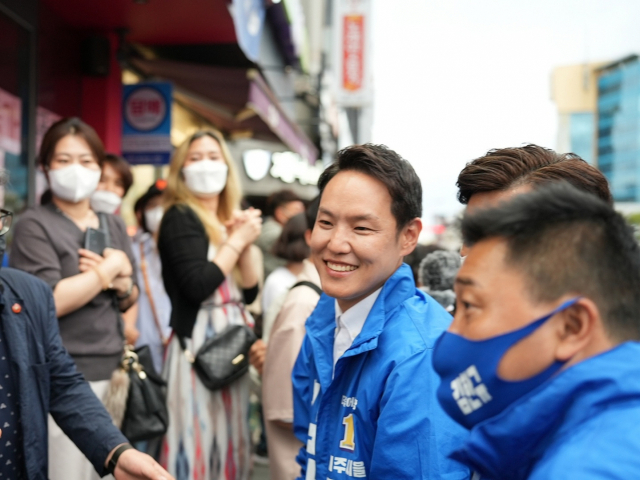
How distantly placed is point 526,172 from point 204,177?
2.19 metres

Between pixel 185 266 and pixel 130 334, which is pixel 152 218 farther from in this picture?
pixel 185 266

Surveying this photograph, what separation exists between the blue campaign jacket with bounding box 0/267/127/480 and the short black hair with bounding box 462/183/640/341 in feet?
5.54

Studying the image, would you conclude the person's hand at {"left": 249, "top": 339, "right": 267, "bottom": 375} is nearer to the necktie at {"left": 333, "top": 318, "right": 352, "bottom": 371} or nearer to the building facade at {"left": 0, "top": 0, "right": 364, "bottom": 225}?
the necktie at {"left": 333, "top": 318, "right": 352, "bottom": 371}

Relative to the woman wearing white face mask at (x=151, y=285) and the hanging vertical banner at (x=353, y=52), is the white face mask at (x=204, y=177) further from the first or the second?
the hanging vertical banner at (x=353, y=52)

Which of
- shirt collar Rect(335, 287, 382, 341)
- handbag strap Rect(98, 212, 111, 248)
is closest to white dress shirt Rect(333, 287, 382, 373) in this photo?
shirt collar Rect(335, 287, 382, 341)

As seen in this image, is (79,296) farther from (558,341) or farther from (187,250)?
(558,341)

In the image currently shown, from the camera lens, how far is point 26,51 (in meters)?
6.09

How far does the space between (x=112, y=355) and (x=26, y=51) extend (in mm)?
4060

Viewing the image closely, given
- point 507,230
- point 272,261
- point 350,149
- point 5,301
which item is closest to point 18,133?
point 272,261

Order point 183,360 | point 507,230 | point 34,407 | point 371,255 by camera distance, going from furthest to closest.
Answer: point 183,360
point 34,407
point 371,255
point 507,230

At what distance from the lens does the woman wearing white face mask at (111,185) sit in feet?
14.7

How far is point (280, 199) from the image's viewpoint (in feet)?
21.5

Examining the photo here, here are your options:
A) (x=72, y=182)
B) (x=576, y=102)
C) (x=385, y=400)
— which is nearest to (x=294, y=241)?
(x=72, y=182)

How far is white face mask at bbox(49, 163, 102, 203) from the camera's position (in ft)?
10.8
